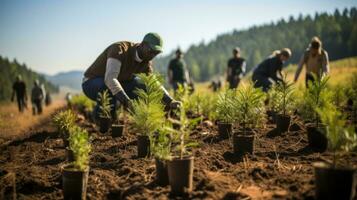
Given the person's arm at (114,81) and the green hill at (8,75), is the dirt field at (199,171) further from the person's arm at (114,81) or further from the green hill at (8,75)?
the green hill at (8,75)

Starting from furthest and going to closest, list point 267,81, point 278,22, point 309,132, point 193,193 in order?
1. point 278,22
2. point 267,81
3. point 309,132
4. point 193,193

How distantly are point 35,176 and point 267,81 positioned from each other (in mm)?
7088

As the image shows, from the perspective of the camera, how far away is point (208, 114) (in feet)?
26.1

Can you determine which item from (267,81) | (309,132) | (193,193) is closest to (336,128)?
(193,193)

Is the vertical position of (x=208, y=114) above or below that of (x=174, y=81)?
below

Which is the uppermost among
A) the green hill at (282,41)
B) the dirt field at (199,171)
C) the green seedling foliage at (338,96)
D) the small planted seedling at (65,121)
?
the green hill at (282,41)

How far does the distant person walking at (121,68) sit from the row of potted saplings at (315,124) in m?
0.94

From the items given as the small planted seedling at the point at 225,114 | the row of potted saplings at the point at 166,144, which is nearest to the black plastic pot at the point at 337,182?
the row of potted saplings at the point at 166,144

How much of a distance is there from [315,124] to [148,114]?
244 centimetres

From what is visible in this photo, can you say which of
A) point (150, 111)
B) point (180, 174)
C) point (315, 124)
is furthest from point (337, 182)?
point (315, 124)

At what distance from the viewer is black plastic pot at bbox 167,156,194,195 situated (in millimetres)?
3047

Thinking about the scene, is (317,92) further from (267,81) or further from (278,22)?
(278,22)

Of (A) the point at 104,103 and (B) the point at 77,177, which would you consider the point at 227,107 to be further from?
(B) the point at 77,177

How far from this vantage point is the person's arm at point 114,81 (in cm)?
529
